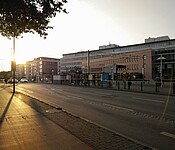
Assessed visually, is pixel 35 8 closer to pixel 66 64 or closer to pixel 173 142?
pixel 173 142

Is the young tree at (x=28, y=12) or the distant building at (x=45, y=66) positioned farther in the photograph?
the distant building at (x=45, y=66)

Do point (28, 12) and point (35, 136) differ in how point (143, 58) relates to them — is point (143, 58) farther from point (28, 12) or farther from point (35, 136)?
point (35, 136)

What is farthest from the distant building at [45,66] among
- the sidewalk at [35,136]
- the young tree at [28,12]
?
the sidewalk at [35,136]

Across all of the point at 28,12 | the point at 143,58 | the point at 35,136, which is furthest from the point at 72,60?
the point at 35,136

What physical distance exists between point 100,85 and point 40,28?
28.3 meters

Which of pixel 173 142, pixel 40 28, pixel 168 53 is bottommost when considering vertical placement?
pixel 173 142

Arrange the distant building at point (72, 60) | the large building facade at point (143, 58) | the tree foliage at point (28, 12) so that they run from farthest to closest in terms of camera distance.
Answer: the distant building at point (72, 60)
the large building facade at point (143, 58)
the tree foliage at point (28, 12)

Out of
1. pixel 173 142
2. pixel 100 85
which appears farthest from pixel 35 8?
pixel 100 85

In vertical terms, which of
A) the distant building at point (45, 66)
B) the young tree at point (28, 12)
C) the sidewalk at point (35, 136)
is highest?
the distant building at point (45, 66)

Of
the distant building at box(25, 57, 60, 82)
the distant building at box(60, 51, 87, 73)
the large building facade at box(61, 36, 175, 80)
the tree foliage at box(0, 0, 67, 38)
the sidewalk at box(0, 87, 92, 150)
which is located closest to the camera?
the sidewalk at box(0, 87, 92, 150)

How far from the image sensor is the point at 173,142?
6523 millimetres

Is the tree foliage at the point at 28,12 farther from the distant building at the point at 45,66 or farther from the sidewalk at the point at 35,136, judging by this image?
the distant building at the point at 45,66

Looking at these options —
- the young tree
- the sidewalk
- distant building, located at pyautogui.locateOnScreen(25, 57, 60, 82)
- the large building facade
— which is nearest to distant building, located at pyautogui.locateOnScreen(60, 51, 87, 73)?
the large building facade

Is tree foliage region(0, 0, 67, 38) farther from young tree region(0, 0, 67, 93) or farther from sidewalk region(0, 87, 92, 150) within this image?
sidewalk region(0, 87, 92, 150)
